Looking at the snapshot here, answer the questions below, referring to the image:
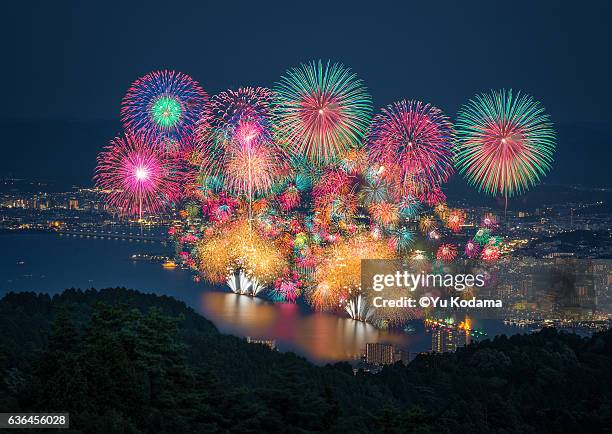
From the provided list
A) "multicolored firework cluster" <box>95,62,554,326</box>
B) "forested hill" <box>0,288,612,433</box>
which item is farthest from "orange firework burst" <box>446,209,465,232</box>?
"forested hill" <box>0,288,612,433</box>

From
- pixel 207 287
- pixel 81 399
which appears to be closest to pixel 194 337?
pixel 81 399

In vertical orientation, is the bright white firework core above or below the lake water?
above

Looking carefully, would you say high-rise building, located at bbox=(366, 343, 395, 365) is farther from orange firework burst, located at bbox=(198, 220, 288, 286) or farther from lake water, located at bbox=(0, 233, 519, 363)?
orange firework burst, located at bbox=(198, 220, 288, 286)

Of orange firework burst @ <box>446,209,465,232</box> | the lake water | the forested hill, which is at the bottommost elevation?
the forested hill

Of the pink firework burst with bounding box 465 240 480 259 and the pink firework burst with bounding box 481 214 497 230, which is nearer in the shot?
the pink firework burst with bounding box 465 240 480 259

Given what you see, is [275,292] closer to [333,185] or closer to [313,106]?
[333,185]

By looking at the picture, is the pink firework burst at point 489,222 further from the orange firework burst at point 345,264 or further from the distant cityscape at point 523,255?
the orange firework burst at point 345,264

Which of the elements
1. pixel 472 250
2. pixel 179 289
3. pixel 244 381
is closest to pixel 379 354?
pixel 472 250
